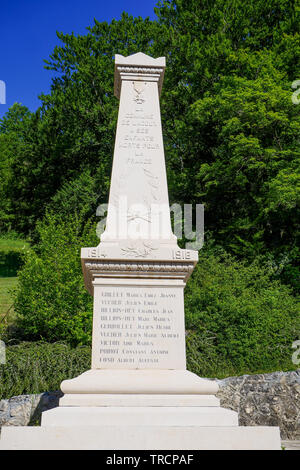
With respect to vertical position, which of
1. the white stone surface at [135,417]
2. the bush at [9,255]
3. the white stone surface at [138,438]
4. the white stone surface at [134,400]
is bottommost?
the white stone surface at [138,438]

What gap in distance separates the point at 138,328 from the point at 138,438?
1650 mm

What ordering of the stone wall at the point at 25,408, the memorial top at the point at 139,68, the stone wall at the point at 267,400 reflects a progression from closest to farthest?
the memorial top at the point at 139,68 → the stone wall at the point at 267,400 → the stone wall at the point at 25,408

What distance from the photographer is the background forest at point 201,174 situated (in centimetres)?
1286

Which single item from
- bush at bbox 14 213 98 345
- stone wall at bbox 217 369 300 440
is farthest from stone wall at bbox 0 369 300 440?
bush at bbox 14 213 98 345

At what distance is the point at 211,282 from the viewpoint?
47.2ft

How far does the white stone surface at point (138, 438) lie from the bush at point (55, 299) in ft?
25.8

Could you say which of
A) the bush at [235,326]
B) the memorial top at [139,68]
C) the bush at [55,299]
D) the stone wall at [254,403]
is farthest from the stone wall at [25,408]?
the memorial top at [139,68]

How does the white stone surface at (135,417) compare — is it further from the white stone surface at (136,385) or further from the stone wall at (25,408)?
the stone wall at (25,408)

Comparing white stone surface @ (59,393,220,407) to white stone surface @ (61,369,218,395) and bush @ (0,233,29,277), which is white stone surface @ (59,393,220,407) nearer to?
white stone surface @ (61,369,218,395)

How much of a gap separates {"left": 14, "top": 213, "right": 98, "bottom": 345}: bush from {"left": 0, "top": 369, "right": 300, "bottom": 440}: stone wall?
11.7 ft

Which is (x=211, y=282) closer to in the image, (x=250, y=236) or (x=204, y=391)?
(x=250, y=236)

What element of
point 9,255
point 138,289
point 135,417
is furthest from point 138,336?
point 9,255
